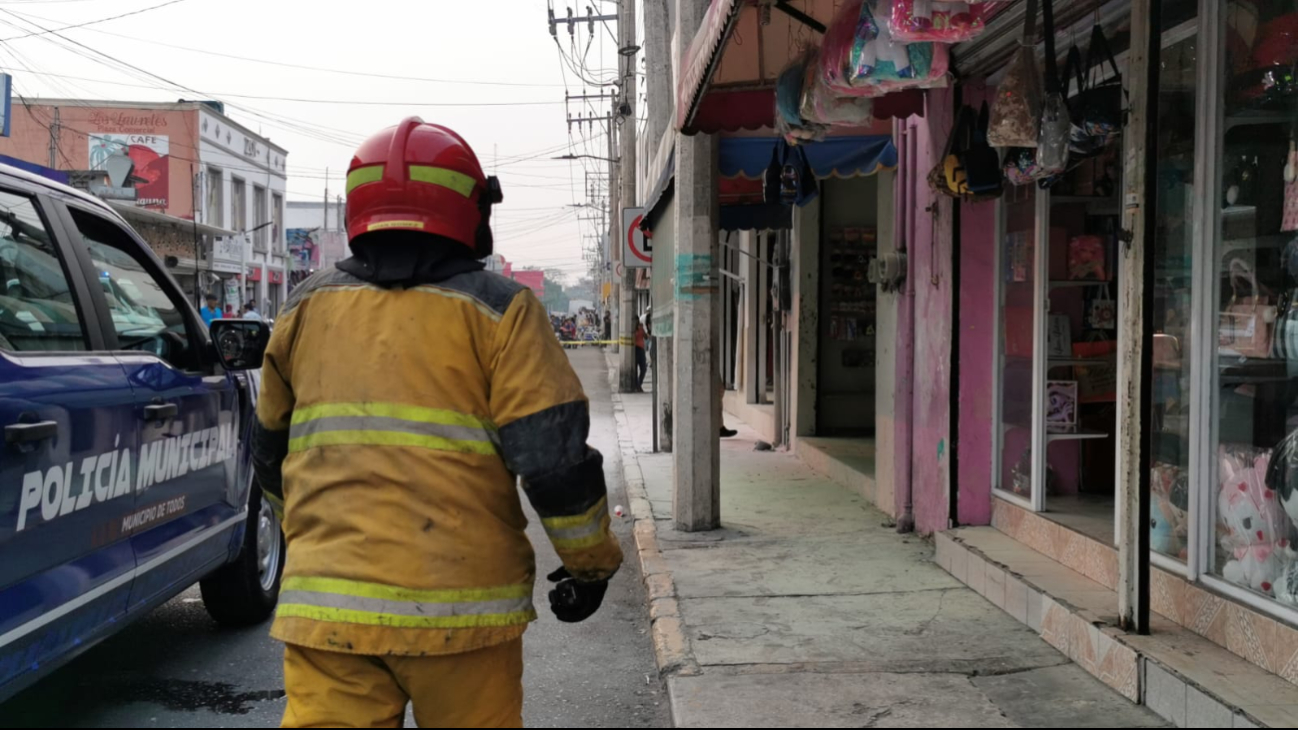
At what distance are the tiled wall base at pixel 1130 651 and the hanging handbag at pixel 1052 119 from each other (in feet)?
6.13

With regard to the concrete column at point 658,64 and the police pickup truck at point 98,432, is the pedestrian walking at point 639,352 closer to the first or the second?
the concrete column at point 658,64

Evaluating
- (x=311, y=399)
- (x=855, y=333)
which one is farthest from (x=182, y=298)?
(x=855, y=333)

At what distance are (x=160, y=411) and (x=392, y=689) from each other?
2377 millimetres

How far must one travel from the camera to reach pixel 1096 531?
5.55m

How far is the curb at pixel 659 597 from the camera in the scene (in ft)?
15.9

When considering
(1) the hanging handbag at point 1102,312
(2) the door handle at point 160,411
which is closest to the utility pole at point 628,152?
(1) the hanging handbag at point 1102,312

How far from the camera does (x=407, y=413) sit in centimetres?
232

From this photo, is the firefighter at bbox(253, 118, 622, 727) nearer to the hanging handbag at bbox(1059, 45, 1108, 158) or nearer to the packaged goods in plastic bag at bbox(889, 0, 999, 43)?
the packaged goods in plastic bag at bbox(889, 0, 999, 43)

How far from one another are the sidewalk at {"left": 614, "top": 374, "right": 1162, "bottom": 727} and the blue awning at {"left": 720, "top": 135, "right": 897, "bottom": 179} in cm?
250

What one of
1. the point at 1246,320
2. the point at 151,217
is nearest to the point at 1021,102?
the point at 1246,320

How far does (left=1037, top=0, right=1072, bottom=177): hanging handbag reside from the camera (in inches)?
186

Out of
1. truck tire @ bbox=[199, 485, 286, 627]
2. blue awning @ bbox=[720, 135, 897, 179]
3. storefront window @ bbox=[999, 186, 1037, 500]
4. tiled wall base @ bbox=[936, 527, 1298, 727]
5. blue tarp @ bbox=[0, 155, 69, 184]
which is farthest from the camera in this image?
blue awning @ bbox=[720, 135, 897, 179]

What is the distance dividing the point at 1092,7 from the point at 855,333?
6.50m

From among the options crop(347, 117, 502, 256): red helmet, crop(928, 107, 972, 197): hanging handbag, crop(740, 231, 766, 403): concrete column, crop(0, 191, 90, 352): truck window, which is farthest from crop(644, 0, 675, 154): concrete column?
crop(347, 117, 502, 256): red helmet
